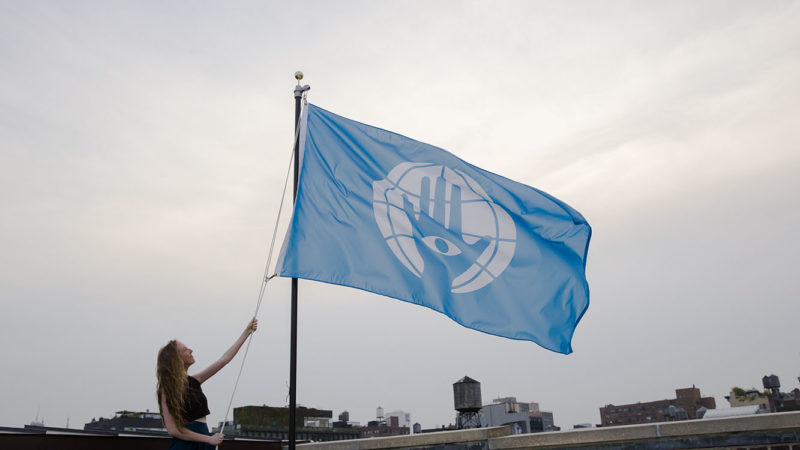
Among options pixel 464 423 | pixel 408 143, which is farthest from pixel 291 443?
pixel 464 423

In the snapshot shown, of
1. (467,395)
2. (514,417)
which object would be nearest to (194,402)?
(467,395)

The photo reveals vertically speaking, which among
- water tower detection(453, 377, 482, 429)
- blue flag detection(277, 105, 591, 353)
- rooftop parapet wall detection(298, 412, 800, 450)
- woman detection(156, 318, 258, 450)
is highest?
blue flag detection(277, 105, 591, 353)

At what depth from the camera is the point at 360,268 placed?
741 centimetres

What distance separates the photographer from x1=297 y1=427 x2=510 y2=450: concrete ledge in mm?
8383

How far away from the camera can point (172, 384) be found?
5.39 m

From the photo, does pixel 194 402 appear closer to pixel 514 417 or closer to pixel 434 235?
pixel 434 235

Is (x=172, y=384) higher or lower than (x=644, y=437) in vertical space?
higher

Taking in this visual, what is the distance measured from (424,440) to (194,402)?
13.3 ft

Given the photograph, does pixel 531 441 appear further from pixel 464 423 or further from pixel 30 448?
pixel 464 423

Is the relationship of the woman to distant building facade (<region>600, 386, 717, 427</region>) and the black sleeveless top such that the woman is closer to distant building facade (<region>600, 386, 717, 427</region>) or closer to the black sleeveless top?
the black sleeveless top

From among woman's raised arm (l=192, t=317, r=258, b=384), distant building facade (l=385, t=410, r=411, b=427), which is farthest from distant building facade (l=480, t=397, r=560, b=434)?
woman's raised arm (l=192, t=317, r=258, b=384)

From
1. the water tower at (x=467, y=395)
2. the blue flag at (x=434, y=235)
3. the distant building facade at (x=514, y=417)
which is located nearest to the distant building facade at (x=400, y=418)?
the distant building facade at (x=514, y=417)

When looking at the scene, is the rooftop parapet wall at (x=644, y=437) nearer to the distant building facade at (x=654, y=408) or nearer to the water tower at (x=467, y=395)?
the water tower at (x=467, y=395)

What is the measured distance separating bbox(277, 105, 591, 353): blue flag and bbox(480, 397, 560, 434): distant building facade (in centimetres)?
3804
